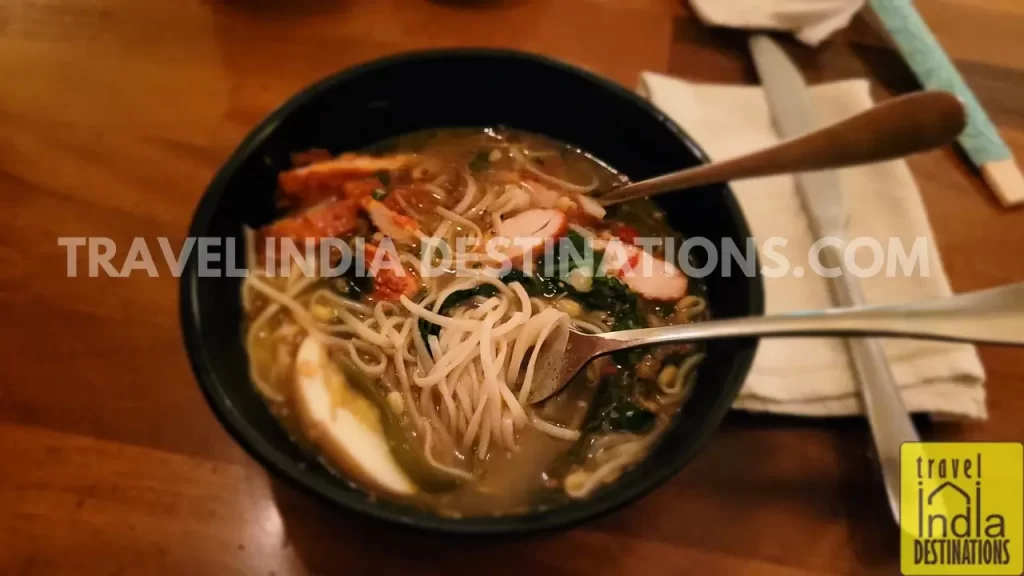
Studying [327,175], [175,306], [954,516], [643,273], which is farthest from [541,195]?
[954,516]

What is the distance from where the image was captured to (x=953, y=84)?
1.66 m

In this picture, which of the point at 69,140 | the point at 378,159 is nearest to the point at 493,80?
the point at 378,159

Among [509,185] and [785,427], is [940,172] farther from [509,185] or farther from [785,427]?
[509,185]

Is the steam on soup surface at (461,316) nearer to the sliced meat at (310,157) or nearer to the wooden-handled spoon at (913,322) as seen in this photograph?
the sliced meat at (310,157)

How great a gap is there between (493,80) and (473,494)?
0.74 m

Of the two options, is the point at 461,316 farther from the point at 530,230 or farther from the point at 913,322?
the point at 913,322

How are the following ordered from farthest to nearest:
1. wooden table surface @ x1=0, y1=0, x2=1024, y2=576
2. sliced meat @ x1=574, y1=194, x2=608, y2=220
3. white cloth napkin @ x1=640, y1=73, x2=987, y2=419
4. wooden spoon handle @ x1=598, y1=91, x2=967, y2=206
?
sliced meat @ x1=574, y1=194, x2=608, y2=220
white cloth napkin @ x1=640, y1=73, x2=987, y2=419
wooden table surface @ x1=0, y1=0, x2=1024, y2=576
wooden spoon handle @ x1=598, y1=91, x2=967, y2=206

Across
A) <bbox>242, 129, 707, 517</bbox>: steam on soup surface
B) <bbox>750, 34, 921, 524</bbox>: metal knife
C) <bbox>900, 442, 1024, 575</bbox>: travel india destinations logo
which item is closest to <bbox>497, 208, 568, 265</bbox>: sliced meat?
<bbox>242, 129, 707, 517</bbox>: steam on soup surface

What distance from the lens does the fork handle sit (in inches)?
35.3

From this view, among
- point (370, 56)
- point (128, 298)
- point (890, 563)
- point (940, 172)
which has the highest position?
point (370, 56)

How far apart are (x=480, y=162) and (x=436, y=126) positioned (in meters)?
0.12

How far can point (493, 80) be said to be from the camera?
1387 millimetres

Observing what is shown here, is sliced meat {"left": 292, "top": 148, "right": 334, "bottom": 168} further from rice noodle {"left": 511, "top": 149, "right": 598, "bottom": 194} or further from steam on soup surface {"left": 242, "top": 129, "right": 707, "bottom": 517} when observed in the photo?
rice noodle {"left": 511, "top": 149, "right": 598, "bottom": 194}

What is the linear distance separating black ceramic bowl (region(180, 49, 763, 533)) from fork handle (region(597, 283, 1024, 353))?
0.37 feet
